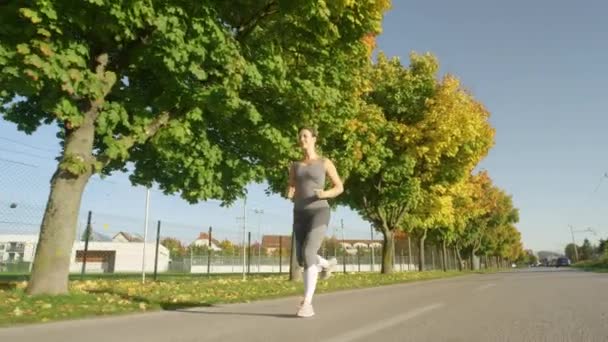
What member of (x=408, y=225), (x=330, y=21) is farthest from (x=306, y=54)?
(x=408, y=225)

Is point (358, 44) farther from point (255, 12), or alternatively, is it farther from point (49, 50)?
point (49, 50)

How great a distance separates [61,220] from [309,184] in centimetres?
505

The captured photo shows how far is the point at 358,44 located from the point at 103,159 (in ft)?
22.0

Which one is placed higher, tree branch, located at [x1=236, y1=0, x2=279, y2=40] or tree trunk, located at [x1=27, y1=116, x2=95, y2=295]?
tree branch, located at [x1=236, y1=0, x2=279, y2=40]

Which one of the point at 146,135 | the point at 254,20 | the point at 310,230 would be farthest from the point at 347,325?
the point at 254,20

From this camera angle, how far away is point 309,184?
562cm

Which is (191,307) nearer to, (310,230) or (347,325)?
(310,230)

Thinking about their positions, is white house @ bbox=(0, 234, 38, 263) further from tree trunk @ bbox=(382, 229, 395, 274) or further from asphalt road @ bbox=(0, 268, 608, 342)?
asphalt road @ bbox=(0, 268, 608, 342)

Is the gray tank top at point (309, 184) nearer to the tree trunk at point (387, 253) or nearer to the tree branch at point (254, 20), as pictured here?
the tree branch at point (254, 20)

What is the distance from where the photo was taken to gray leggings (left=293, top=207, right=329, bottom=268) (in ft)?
18.3

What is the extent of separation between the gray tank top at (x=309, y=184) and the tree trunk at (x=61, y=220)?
455 cm

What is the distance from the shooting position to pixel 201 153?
1051 centimetres

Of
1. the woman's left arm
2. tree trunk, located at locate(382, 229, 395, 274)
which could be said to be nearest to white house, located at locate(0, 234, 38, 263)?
tree trunk, located at locate(382, 229, 395, 274)

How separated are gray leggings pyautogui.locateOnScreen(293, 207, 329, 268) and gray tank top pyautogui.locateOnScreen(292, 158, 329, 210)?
2.7 inches
